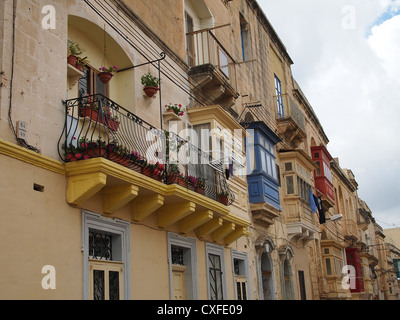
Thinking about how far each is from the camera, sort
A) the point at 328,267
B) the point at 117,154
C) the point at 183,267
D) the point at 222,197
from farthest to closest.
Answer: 1. the point at 328,267
2. the point at 222,197
3. the point at 183,267
4. the point at 117,154

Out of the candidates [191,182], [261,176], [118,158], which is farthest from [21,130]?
[261,176]

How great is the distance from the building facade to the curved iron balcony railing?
0.03 metres

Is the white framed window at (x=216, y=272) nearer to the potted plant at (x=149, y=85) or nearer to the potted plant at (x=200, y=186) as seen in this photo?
the potted plant at (x=200, y=186)

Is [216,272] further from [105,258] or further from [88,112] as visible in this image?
[88,112]

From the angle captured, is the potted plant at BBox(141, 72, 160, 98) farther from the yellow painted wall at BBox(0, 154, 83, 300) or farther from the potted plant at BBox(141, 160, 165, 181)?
the yellow painted wall at BBox(0, 154, 83, 300)

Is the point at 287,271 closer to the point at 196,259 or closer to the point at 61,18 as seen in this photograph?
the point at 196,259

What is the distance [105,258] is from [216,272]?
463 centimetres

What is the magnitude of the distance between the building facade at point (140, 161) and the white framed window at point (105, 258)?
26mm

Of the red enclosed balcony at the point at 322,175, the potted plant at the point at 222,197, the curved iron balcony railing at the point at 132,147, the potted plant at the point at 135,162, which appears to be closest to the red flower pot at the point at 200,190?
the curved iron balcony railing at the point at 132,147

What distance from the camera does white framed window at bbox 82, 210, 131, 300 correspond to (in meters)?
8.57

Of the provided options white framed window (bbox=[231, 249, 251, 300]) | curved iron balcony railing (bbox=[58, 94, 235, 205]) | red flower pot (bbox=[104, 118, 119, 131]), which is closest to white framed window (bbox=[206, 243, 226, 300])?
white framed window (bbox=[231, 249, 251, 300])

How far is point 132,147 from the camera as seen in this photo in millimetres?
10016

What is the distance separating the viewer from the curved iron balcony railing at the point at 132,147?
334 inches

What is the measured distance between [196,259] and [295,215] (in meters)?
7.88
